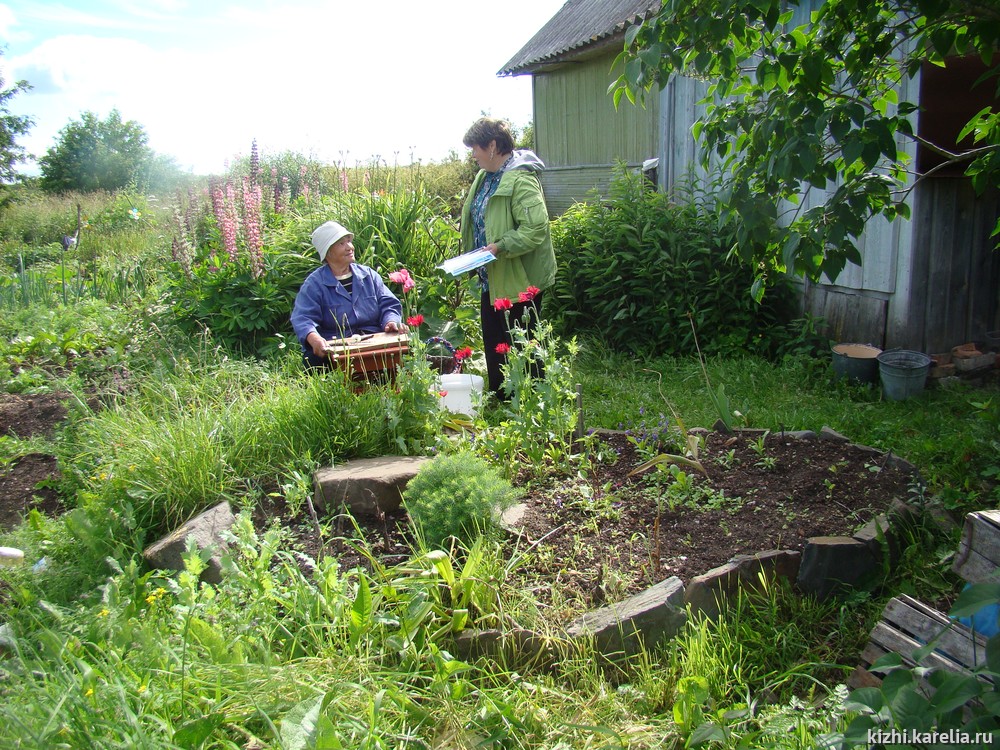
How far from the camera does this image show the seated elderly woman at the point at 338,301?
15.7 feet

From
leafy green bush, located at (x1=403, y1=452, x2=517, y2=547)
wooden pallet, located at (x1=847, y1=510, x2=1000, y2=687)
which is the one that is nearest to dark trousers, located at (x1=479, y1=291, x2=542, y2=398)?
leafy green bush, located at (x1=403, y1=452, x2=517, y2=547)

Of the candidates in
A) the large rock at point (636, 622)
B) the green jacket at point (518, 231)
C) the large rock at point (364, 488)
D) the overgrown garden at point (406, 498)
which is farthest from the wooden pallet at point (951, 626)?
the green jacket at point (518, 231)

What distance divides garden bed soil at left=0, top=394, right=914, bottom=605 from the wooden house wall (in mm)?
7411

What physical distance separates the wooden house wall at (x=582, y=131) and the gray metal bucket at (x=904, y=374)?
5.75 meters

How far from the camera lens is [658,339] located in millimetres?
6570

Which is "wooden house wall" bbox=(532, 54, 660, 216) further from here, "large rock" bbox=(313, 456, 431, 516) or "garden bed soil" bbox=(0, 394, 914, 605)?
"large rock" bbox=(313, 456, 431, 516)

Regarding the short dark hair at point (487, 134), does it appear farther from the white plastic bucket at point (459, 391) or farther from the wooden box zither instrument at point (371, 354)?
the white plastic bucket at point (459, 391)

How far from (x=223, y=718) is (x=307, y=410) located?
2.03 metres

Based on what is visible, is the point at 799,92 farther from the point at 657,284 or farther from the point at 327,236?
the point at 657,284

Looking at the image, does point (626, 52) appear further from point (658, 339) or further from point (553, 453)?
point (658, 339)

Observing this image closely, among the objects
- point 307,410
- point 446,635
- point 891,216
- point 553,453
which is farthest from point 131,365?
point 891,216

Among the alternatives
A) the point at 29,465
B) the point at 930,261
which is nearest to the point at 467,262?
the point at 29,465

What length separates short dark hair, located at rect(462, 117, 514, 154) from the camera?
487 centimetres

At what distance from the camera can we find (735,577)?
8.63 ft
